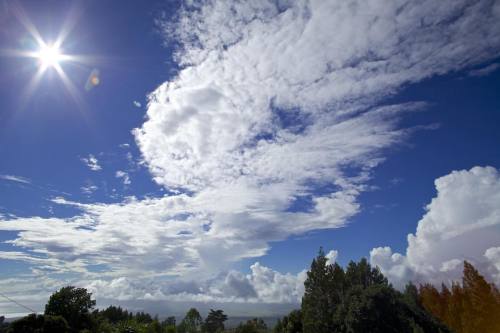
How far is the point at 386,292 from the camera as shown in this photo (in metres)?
49.6

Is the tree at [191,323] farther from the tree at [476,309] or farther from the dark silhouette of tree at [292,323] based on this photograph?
the tree at [476,309]

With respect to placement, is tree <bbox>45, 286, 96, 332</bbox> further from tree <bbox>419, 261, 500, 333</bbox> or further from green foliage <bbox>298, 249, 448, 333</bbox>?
tree <bbox>419, 261, 500, 333</bbox>

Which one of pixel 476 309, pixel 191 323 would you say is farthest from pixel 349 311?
pixel 191 323

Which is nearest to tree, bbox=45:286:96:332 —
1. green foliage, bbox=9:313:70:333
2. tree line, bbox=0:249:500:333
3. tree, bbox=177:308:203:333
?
tree line, bbox=0:249:500:333

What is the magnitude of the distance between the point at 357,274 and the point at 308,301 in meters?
24.9

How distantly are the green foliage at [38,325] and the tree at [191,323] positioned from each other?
6071cm

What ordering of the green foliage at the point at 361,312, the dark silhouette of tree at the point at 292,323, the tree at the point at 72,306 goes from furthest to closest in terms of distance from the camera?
1. the dark silhouette of tree at the point at 292,323
2. the tree at the point at 72,306
3. the green foliage at the point at 361,312

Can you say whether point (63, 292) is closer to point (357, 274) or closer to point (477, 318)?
point (357, 274)

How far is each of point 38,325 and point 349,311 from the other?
1566 inches

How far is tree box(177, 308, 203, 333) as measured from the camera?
337 feet

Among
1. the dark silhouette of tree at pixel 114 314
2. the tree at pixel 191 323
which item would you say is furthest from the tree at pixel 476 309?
the dark silhouette of tree at pixel 114 314

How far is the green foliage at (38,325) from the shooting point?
1695 inches

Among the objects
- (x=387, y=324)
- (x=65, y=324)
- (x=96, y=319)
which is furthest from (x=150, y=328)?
(x=387, y=324)

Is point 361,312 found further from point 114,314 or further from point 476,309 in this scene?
point 114,314
